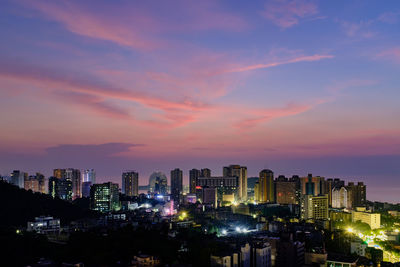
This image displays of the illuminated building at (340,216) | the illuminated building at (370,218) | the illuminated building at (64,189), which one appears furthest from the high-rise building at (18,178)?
the illuminated building at (370,218)

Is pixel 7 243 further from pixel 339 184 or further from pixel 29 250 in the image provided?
pixel 339 184

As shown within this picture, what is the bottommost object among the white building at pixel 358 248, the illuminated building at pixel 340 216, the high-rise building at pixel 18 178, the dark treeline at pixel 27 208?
the illuminated building at pixel 340 216

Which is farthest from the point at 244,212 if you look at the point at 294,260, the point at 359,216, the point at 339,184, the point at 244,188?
the point at 294,260

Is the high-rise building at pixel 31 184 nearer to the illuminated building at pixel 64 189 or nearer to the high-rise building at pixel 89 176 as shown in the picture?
the illuminated building at pixel 64 189

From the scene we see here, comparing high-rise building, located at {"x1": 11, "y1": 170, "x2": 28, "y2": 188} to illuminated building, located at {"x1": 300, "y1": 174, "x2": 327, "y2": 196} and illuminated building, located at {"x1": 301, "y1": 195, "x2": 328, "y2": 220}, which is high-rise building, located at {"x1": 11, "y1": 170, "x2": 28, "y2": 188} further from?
illuminated building, located at {"x1": 300, "y1": 174, "x2": 327, "y2": 196}

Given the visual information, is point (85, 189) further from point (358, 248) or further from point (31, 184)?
point (358, 248)
